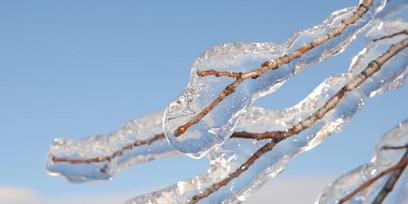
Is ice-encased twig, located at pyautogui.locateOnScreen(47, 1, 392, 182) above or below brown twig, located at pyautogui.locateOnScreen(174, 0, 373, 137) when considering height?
above

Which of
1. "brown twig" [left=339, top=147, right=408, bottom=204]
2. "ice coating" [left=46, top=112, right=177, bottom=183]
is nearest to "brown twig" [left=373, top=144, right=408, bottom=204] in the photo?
"brown twig" [left=339, top=147, right=408, bottom=204]

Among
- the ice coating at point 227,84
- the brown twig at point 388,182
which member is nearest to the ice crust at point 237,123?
the ice coating at point 227,84

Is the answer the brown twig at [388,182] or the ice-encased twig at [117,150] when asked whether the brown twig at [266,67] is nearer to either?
the ice-encased twig at [117,150]

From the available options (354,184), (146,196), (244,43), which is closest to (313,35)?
(244,43)

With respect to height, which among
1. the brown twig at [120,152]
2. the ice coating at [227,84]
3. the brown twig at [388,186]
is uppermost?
the brown twig at [120,152]

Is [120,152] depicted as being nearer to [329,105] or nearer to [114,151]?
[114,151]

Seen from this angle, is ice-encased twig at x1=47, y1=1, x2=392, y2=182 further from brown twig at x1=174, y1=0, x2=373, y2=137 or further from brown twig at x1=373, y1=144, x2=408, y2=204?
brown twig at x1=373, y1=144, x2=408, y2=204
